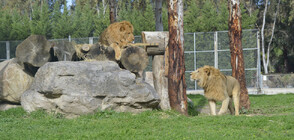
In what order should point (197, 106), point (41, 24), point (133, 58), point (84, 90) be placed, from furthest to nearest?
point (41, 24), point (197, 106), point (133, 58), point (84, 90)

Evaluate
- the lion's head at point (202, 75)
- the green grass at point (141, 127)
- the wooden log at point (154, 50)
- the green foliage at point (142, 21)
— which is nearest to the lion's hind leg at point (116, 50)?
the wooden log at point (154, 50)

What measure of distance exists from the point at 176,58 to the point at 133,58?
109 centimetres

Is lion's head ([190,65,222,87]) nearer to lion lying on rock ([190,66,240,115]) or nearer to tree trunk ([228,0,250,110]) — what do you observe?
lion lying on rock ([190,66,240,115])

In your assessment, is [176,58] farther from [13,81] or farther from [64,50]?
[13,81]

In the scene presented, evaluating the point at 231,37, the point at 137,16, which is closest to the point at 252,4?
the point at 137,16

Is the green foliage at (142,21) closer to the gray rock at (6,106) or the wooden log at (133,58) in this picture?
the gray rock at (6,106)

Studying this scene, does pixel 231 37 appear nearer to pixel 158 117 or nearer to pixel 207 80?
pixel 207 80

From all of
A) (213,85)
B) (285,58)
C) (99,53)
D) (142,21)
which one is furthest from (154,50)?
(285,58)

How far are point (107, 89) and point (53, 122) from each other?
156 centimetres

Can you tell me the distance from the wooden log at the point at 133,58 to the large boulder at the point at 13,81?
2656 millimetres

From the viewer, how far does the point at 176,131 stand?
7820 mm

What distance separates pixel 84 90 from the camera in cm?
953

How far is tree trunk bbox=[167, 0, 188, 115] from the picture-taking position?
10.4 m

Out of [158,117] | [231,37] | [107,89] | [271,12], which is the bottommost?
[158,117]
